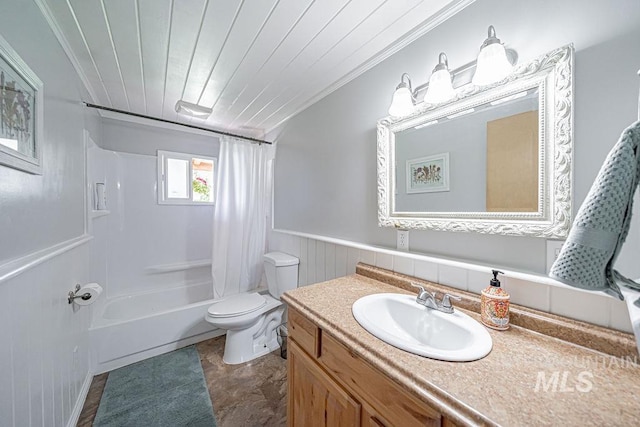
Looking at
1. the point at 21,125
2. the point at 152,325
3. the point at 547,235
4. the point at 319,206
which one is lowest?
the point at 152,325

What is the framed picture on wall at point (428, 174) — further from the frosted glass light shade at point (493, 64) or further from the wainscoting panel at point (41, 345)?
the wainscoting panel at point (41, 345)

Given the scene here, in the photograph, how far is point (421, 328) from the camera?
952mm

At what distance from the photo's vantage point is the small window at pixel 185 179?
2.59 m

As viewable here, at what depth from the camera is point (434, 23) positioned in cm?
110

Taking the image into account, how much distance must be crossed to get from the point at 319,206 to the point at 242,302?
3.40ft

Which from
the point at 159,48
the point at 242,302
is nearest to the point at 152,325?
the point at 242,302

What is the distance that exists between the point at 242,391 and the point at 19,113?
70.9 inches

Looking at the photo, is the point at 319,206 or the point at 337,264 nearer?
the point at 337,264

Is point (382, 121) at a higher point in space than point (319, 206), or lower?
higher

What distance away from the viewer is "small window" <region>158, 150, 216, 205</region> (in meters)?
2.59

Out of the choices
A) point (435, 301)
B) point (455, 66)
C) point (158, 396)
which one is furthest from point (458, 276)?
point (158, 396)

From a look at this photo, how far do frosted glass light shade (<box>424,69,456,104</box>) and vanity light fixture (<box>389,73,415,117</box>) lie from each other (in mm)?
128

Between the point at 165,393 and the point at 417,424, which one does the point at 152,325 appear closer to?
the point at 165,393

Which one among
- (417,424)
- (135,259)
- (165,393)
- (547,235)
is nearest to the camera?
(417,424)
